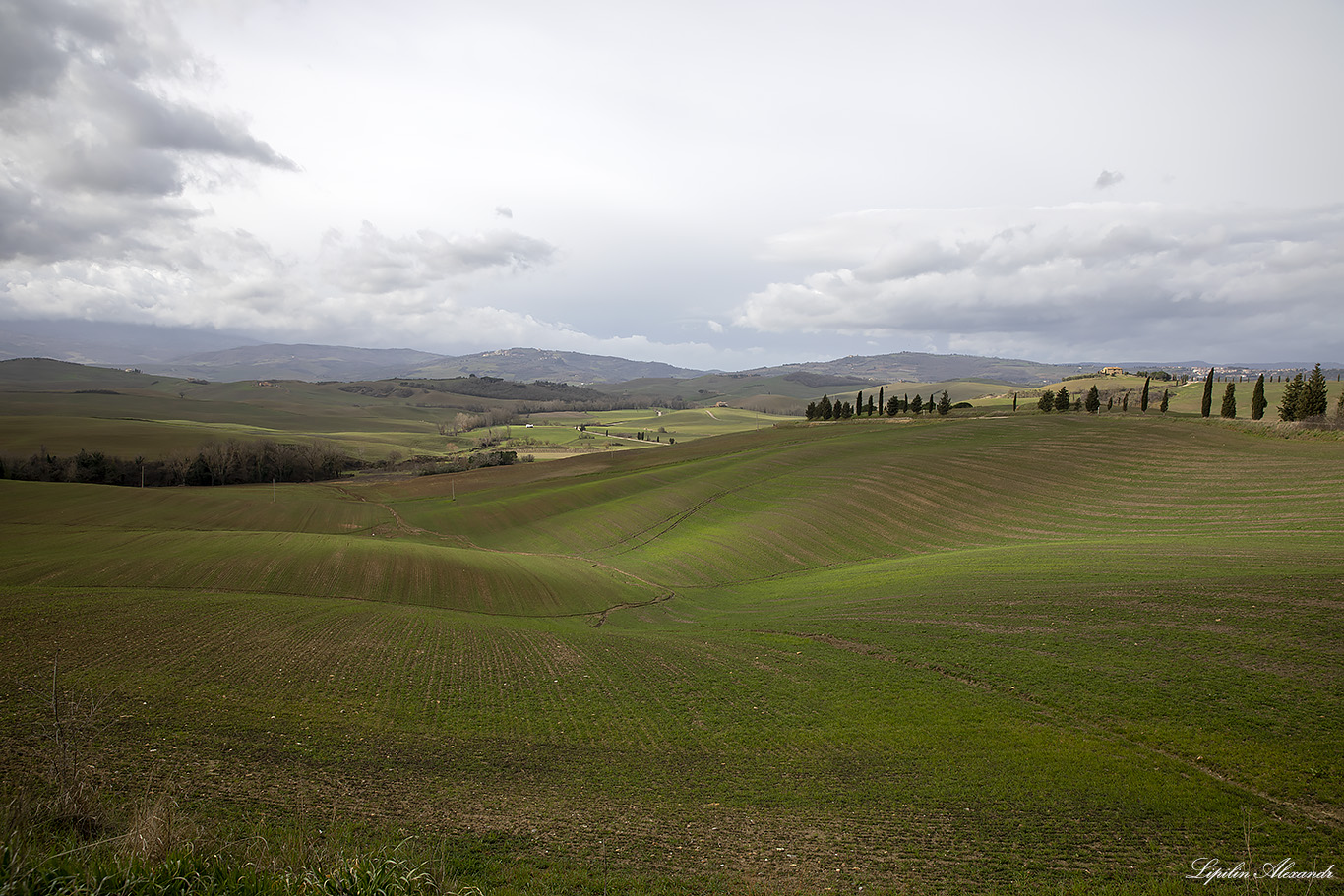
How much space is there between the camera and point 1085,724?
16.2 metres

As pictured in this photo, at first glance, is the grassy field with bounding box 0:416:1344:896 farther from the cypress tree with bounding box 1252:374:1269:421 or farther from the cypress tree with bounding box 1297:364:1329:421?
the cypress tree with bounding box 1252:374:1269:421

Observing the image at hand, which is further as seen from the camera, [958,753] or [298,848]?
[958,753]

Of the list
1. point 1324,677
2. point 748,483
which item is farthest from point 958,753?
point 748,483

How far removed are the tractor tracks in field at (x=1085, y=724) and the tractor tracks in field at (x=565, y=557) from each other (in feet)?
49.3

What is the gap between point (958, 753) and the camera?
15.4m

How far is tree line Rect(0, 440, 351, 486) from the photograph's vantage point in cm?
8288

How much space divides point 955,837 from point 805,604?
2207cm

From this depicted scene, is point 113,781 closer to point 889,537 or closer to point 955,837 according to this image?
point 955,837

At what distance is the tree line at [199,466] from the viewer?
8288 centimetres

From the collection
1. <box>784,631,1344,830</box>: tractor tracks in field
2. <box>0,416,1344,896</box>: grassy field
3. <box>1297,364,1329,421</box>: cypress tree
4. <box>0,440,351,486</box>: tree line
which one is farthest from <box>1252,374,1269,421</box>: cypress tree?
<box>0,440,351,486</box>: tree line

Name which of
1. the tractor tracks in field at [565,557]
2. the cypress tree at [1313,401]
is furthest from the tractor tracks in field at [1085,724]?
the cypress tree at [1313,401]

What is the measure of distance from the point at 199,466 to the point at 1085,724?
11325cm

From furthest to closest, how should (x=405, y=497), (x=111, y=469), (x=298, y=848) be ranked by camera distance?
1. (x=111, y=469)
2. (x=405, y=497)
3. (x=298, y=848)

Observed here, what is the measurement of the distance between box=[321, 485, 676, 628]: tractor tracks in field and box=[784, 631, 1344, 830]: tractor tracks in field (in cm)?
1503
